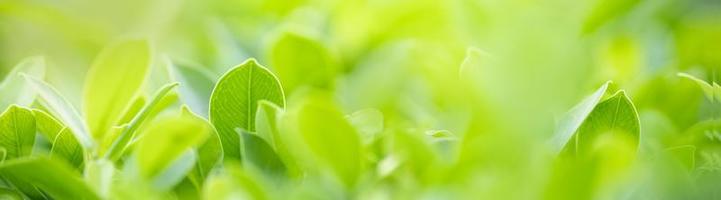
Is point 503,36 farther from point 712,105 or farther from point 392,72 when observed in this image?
point 392,72

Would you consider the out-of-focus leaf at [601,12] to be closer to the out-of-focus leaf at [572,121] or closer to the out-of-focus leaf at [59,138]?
the out-of-focus leaf at [572,121]

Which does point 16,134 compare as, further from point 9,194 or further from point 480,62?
point 480,62

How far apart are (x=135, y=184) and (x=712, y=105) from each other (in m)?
0.48

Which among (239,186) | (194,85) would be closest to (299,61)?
(194,85)

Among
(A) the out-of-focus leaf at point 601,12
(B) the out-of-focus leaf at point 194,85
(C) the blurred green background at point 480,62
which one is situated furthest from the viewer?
(A) the out-of-focus leaf at point 601,12

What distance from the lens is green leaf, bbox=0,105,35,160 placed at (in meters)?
0.55

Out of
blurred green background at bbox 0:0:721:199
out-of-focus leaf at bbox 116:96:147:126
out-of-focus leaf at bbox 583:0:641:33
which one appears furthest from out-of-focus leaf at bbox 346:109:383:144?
out-of-focus leaf at bbox 583:0:641:33

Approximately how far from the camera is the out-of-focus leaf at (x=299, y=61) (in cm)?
77

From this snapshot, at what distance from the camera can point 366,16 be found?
1125mm

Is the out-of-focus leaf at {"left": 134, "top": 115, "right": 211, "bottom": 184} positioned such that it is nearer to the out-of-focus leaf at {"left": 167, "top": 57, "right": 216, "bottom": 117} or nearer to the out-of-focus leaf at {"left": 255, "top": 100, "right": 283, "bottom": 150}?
the out-of-focus leaf at {"left": 255, "top": 100, "right": 283, "bottom": 150}

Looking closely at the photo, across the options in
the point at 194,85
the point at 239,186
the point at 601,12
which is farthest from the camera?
the point at 601,12

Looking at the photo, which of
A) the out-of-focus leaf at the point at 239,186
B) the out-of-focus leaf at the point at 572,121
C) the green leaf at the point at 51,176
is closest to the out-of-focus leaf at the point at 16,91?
the green leaf at the point at 51,176

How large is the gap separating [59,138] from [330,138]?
211 mm

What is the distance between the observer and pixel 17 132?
56 centimetres
